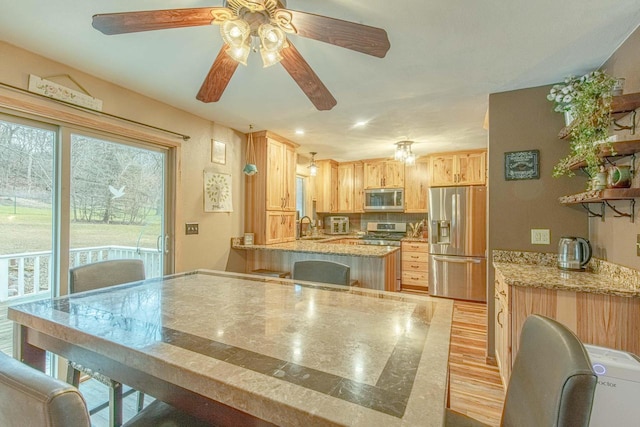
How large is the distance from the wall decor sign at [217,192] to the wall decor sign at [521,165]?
2.87 meters

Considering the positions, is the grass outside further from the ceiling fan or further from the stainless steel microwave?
the stainless steel microwave

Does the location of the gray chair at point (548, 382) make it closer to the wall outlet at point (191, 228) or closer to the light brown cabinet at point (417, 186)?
the wall outlet at point (191, 228)

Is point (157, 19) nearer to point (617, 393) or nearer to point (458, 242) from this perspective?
point (617, 393)

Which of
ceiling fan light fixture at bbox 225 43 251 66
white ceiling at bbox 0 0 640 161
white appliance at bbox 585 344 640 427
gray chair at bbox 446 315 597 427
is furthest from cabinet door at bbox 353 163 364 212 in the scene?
gray chair at bbox 446 315 597 427

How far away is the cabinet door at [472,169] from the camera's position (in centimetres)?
462

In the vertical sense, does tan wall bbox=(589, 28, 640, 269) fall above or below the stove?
above

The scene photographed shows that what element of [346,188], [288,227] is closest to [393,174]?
[346,188]

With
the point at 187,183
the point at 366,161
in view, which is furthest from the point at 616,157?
the point at 366,161

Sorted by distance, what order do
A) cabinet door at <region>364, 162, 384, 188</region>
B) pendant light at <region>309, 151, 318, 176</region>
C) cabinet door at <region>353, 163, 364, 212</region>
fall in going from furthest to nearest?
cabinet door at <region>353, 163, 364, 212</region> → cabinet door at <region>364, 162, 384, 188</region> → pendant light at <region>309, 151, 318, 176</region>

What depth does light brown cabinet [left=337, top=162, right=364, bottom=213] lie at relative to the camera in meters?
5.75

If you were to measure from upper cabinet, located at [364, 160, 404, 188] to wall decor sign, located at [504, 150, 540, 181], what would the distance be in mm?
2873

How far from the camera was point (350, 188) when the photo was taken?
583 centimetres

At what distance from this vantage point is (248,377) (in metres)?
0.77

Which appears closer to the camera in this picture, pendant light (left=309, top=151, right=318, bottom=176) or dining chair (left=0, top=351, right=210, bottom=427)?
dining chair (left=0, top=351, right=210, bottom=427)
